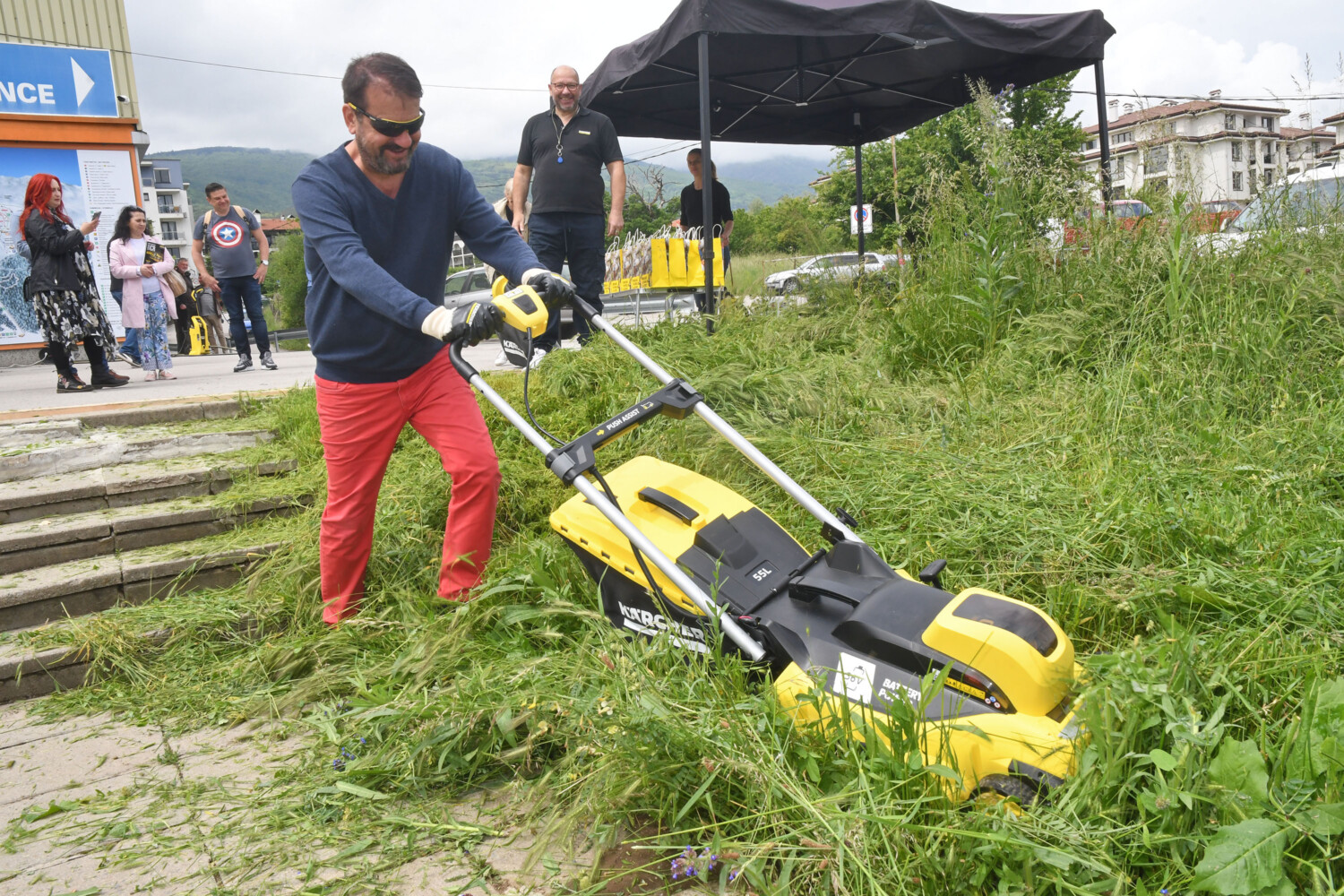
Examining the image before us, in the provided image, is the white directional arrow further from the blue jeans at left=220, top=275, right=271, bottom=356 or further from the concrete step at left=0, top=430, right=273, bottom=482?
the concrete step at left=0, top=430, right=273, bottom=482

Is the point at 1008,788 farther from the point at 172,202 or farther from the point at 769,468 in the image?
the point at 172,202

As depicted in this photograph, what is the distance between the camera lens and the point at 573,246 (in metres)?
6.53

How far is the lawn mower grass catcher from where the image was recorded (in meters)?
1.90

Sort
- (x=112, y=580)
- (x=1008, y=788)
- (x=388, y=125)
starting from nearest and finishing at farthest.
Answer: (x=1008, y=788), (x=388, y=125), (x=112, y=580)

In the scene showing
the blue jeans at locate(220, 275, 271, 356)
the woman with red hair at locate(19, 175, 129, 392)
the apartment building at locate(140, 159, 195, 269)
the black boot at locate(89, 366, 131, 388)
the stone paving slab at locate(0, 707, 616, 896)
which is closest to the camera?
the stone paving slab at locate(0, 707, 616, 896)

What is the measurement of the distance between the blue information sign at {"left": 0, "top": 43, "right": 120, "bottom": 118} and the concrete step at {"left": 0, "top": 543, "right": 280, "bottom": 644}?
46.8ft

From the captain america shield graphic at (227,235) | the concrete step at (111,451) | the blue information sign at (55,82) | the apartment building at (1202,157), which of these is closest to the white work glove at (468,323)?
the concrete step at (111,451)

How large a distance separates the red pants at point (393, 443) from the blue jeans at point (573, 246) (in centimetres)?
303

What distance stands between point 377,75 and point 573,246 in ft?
11.8

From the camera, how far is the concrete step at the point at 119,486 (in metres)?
4.21

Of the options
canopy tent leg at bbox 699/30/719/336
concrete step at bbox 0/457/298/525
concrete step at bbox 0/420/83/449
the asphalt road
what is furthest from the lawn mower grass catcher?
the asphalt road

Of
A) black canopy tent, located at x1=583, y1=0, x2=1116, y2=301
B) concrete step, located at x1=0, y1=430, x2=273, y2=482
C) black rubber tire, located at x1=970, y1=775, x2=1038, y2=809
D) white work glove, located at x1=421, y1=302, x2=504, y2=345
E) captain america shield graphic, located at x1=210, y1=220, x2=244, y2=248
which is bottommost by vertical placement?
black rubber tire, located at x1=970, y1=775, x2=1038, y2=809

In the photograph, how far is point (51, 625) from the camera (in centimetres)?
351

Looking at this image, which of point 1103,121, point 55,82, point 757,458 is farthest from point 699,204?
point 55,82
